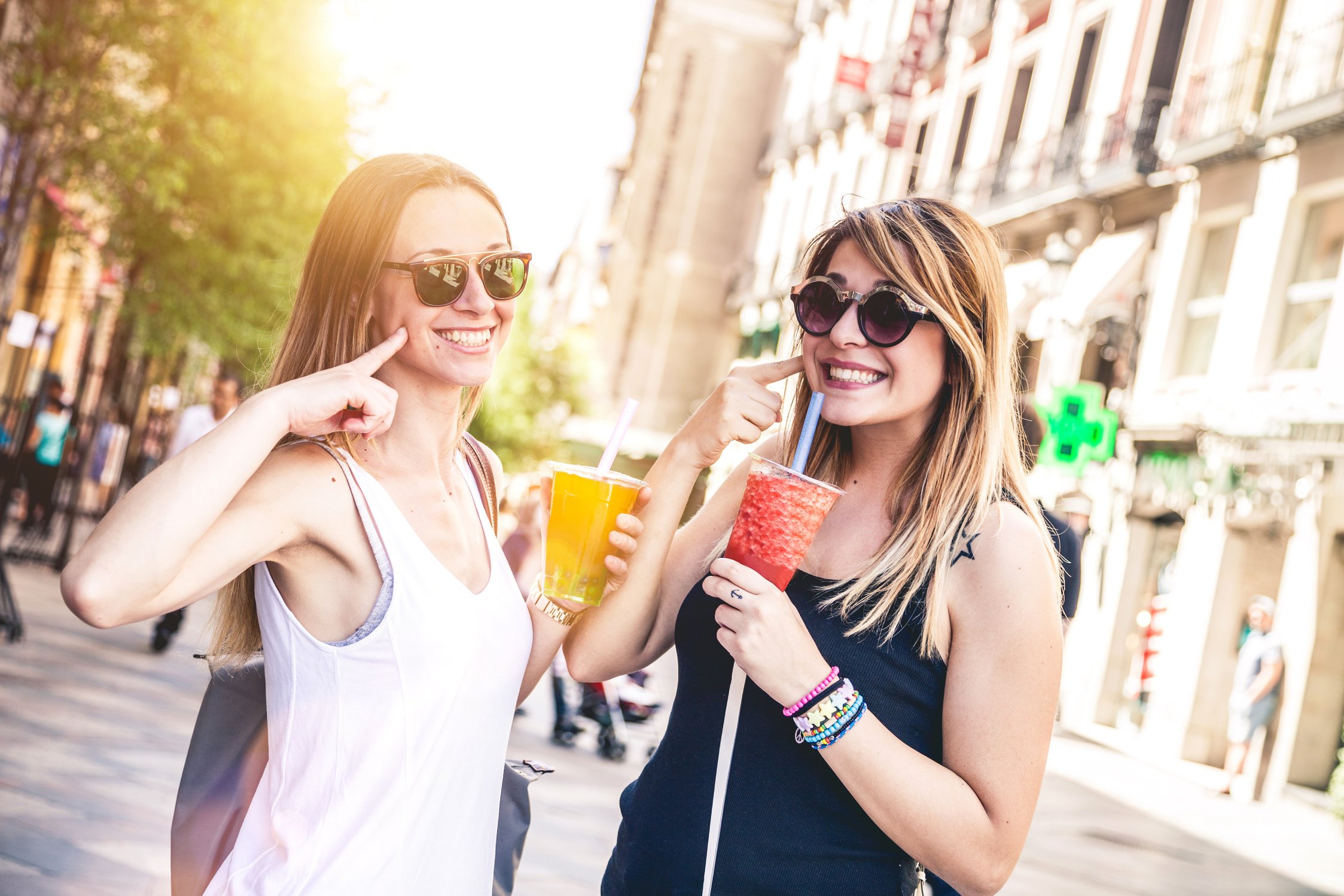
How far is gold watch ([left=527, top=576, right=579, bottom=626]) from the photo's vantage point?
231cm

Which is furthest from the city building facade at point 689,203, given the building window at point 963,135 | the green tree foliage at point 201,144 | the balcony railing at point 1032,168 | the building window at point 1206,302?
the green tree foliage at point 201,144

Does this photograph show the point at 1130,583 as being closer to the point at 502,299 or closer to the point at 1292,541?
the point at 1292,541

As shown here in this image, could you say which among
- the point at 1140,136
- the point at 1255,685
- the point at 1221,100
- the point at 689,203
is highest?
the point at 689,203

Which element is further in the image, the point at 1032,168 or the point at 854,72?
the point at 854,72

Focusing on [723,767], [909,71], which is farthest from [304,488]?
[909,71]

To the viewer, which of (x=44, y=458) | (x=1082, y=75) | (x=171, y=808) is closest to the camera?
(x=171, y=808)

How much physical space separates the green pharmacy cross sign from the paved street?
2.87 metres

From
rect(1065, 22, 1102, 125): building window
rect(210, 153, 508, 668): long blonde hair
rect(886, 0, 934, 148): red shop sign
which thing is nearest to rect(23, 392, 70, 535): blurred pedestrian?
rect(210, 153, 508, 668): long blonde hair

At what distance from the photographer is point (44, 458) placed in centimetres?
1395

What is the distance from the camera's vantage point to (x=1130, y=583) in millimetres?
15742

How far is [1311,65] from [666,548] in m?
13.9

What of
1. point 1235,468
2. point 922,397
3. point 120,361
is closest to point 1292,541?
point 1235,468

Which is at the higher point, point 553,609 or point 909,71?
point 909,71

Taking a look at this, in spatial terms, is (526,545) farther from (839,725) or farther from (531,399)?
(531,399)
